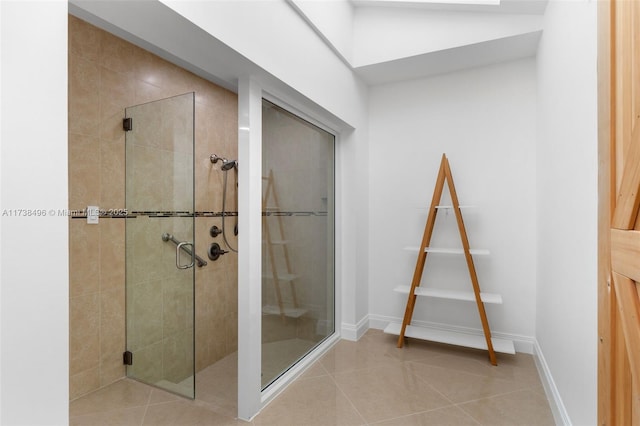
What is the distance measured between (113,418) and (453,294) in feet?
7.89

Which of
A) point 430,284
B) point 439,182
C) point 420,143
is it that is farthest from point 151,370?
point 420,143

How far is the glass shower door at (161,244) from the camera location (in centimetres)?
209

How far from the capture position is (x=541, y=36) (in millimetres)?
2404

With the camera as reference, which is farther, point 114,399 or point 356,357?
point 356,357

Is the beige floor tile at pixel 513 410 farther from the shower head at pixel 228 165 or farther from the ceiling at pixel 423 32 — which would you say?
the ceiling at pixel 423 32

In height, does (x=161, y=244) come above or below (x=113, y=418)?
above

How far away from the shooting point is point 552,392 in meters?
1.95

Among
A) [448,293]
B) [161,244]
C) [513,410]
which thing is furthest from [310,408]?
[448,293]

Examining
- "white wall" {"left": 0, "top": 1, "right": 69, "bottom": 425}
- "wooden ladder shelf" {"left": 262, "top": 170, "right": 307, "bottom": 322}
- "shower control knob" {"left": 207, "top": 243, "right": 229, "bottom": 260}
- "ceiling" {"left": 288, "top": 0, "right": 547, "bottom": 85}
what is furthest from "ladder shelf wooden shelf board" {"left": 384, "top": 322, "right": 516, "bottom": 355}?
"white wall" {"left": 0, "top": 1, "right": 69, "bottom": 425}

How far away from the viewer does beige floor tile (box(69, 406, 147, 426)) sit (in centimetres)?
181

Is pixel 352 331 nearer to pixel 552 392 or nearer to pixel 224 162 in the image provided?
pixel 552 392

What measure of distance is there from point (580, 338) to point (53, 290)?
74.4 inches

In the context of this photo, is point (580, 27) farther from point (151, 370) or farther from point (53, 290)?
point (151, 370)

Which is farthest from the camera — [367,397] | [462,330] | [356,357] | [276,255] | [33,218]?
[462,330]
